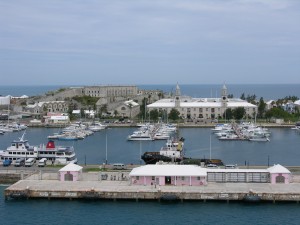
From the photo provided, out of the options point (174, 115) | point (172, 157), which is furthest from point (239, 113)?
point (172, 157)

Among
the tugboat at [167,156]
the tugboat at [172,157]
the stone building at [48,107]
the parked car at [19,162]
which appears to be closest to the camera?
the parked car at [19,162]

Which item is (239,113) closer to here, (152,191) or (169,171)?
(169,171)

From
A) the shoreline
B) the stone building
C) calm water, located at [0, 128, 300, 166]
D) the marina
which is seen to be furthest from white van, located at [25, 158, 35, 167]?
the stone building

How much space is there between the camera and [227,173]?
2445 centimetres

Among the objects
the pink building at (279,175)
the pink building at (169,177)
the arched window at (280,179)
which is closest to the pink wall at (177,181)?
the pink building at (169,177)

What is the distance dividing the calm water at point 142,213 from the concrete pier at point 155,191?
9.8 inches

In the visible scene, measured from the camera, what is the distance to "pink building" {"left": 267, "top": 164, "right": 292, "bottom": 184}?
23.9m

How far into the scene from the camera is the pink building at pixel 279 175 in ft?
78.3

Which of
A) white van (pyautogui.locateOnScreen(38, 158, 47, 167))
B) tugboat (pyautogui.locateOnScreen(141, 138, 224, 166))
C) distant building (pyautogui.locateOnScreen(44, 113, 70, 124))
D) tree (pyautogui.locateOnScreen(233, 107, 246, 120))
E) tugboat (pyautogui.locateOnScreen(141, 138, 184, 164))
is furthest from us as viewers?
tree (pyautogui.locateOnScreen(233, 107, 246, 120))

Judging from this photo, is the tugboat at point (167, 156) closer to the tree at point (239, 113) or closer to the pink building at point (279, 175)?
the pink building at point (279, 175)

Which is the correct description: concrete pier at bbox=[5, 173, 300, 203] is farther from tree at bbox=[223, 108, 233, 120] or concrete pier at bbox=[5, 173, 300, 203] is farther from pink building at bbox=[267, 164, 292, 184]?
tree at bbox=[223, 108, 233, 120]

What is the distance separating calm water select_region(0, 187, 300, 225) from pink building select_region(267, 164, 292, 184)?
2149 mm

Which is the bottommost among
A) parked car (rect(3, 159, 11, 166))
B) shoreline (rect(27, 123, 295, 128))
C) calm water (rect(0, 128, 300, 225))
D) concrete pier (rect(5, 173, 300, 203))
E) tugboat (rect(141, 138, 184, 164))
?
calm water (rect(0, 128, 300, 225))

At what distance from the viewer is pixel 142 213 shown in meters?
21.3
